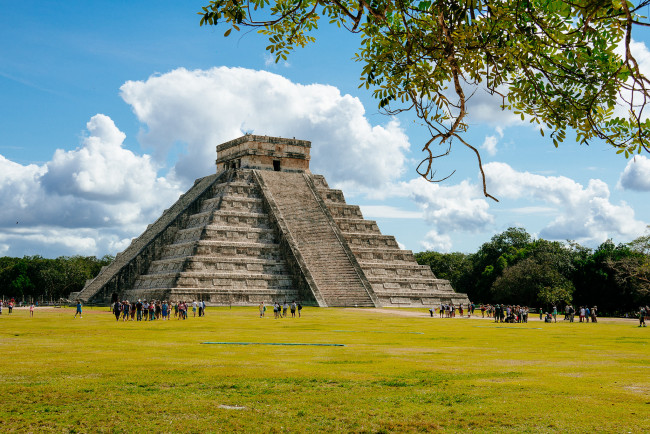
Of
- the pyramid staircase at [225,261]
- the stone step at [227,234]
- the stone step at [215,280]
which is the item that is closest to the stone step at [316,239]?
the pyramid staircase at [225,261]

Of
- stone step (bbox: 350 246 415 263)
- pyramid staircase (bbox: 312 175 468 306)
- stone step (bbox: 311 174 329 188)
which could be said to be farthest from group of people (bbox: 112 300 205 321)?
stone step (bbox: 311 174 329 188)

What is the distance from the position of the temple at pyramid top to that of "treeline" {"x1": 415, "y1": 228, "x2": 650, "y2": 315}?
77.9ft

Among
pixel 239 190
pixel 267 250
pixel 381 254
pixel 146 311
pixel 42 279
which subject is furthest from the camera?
pixel 42 279

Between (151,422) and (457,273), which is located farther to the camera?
(457,273)

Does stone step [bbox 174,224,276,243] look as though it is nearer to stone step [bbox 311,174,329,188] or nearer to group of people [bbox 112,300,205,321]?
stone step [bbox 311,174,329,188]

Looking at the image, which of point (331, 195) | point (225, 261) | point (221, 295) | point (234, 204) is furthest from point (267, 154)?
point (221, 295)

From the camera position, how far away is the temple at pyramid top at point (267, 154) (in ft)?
172

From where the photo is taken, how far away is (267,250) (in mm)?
45188

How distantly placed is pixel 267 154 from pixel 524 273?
87.5ft

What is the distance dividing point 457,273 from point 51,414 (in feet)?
238

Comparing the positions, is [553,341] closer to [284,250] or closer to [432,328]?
[432,328]

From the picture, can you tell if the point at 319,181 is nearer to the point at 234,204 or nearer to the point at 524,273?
the point at 234,204

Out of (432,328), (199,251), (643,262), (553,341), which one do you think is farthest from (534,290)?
(553,341)

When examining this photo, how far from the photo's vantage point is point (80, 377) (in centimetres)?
1261
